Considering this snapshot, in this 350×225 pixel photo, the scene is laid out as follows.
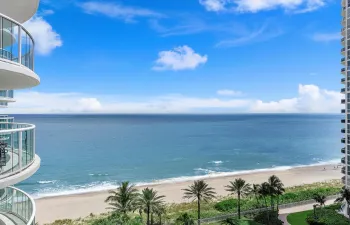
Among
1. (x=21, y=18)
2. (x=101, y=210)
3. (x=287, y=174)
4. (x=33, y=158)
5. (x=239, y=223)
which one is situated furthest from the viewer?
(x=287, y=174)

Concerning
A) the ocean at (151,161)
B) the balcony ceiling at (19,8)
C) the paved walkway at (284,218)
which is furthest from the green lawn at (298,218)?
the balcony ceiling at (19,8)

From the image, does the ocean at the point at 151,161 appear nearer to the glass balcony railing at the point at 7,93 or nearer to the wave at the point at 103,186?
the wave at the point at 103,186

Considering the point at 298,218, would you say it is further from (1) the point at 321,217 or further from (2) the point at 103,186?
(2) the point at 103,186

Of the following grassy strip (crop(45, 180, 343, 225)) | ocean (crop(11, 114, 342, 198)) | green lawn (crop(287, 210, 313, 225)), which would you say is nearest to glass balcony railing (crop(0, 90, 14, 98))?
grassy strip (crop(45, 180, 343, 225))

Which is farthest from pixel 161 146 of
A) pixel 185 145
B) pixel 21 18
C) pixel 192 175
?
pixel 21 18

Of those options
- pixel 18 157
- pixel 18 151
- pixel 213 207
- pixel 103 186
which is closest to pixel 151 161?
pixel 103 186

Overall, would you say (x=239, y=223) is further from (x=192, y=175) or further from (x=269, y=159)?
(x=269, y=159)
